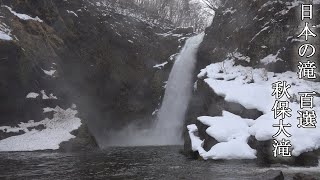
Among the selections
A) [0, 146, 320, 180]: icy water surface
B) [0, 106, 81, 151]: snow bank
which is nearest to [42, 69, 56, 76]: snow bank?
[0, 106, 81, 151]: snow bank

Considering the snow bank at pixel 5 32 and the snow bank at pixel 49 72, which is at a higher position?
the snow bank at pixel 5 32

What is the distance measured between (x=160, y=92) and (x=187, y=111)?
5469 millimetres

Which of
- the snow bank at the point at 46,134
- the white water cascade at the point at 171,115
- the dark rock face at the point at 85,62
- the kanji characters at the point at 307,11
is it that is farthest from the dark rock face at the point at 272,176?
the dark rock face at the point at 85,62

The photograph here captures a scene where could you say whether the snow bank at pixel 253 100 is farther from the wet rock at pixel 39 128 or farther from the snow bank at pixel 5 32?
the snow bank at pixel 5 32

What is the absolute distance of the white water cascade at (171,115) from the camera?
37344 millimetres

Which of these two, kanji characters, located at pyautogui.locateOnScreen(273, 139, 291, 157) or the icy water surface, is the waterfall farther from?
kanji characters, located at pyautogui.locateOnScreen(273, 139, 291, 157)

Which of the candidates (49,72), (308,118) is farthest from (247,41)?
(308,118)

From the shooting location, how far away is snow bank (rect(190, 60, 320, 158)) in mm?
18859

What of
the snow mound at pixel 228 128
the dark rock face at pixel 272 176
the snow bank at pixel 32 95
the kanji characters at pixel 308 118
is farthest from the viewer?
the snow bank at pixel 32 95

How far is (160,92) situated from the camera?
41156 millimetres

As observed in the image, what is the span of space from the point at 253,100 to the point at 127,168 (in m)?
9.80

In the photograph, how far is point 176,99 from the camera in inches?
1545

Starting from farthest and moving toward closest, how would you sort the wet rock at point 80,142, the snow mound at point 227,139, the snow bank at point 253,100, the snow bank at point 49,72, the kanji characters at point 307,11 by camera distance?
the snow bank at point 49,72
the wet rock at point 80,142
the snow mound at point 227,139
the snow bank at point 253,100
the kanji characters at point 307,11

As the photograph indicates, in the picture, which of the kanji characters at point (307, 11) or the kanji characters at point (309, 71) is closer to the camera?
the kanji characters at point (309, 71)
